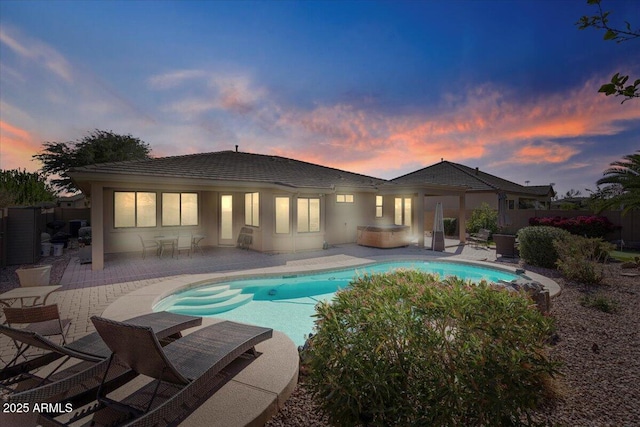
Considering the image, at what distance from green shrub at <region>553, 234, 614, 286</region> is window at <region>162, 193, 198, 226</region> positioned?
563 inches

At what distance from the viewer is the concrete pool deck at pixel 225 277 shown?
283cm

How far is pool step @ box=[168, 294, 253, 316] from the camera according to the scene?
22.2 ft

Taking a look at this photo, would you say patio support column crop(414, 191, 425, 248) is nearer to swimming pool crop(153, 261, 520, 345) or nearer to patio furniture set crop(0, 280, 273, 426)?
swimming pool crop(153, 261, 520, 345)

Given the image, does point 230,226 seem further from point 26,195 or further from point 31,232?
point 26,195

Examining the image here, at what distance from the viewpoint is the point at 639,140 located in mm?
4148

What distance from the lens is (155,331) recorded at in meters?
3.60

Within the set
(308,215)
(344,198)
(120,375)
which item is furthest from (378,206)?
(120,375)

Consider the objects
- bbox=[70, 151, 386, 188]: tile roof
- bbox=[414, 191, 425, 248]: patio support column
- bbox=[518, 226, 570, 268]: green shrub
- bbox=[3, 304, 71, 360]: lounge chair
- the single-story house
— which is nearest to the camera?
bbox=[3, 304, 71, 360]: lounge chair

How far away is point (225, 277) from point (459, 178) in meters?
22.4

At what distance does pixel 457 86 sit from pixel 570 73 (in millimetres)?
3837

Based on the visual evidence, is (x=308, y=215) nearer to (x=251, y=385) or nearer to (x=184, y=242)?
(x=184, y=242)

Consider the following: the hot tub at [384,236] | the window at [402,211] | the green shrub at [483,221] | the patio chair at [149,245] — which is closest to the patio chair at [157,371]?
the patio chair at [149,245]

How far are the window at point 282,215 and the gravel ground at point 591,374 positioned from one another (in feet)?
33.0

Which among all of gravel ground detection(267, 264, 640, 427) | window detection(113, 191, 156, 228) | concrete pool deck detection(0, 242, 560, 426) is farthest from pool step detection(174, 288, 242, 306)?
window detection(113, 191, 156, 228)
